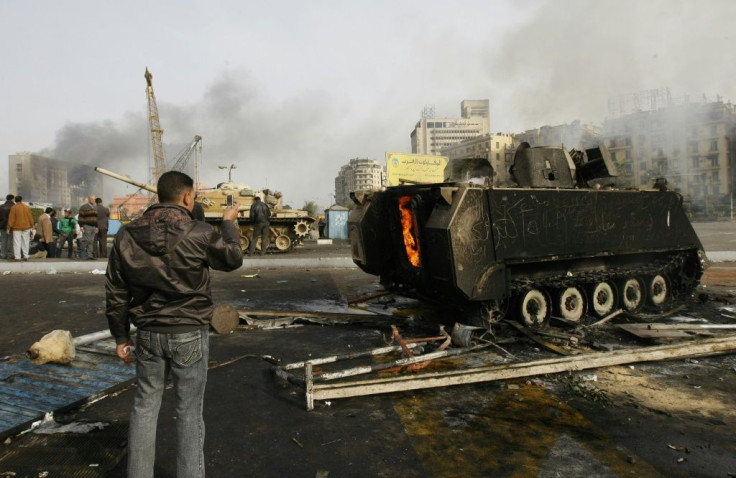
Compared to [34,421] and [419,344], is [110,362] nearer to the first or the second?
[34,421]

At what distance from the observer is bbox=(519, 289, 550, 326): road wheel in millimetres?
6629

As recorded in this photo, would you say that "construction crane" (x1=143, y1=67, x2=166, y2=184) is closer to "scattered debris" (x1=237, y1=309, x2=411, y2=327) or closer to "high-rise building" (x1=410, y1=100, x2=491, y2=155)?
"scattered debris" (x1=237, y1=309, x2=411, y2=327)

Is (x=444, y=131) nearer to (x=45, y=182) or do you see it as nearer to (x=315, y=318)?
(x=45, y=182)

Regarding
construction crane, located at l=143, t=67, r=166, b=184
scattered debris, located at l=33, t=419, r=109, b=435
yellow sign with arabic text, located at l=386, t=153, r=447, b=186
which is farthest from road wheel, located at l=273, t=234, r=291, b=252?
construction crane, located at l=143, t=67, r=166, b=184

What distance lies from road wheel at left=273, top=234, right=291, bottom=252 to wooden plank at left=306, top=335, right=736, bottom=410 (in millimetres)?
17464

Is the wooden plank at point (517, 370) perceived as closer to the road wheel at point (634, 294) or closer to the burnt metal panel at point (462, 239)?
the burnt metal panel at point (462, 239)

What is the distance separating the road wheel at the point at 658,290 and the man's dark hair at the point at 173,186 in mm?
8029

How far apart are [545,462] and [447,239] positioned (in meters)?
3.12

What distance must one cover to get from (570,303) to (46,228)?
55.9ft

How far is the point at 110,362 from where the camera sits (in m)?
5.33

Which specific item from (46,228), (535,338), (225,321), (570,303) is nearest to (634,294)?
(570,303)

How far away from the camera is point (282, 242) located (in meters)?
21.5

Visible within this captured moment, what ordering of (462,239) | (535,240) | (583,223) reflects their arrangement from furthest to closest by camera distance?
(583,223)
(535,240)
(462,239)

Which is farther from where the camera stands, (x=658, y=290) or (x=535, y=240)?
(x=658, y=290)
